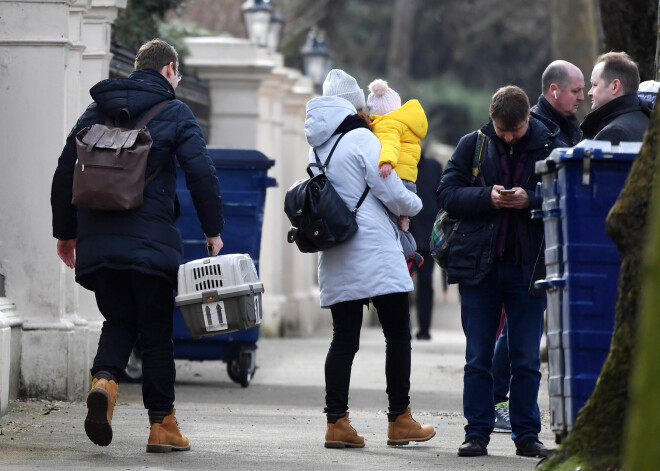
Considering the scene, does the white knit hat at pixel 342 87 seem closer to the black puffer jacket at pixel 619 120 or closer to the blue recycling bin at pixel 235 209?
the black puffer jacket at pixel 619 120

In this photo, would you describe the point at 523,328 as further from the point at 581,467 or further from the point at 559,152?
the point at 581,467

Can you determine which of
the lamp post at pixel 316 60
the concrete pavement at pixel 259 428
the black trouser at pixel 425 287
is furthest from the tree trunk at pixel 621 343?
the lamp post at pixel 316 60

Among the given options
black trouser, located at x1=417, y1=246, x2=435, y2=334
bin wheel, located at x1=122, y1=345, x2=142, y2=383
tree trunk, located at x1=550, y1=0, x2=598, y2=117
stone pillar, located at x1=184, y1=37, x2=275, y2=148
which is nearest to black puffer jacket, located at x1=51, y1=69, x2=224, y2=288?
bin wheel, located at x1=122, y1=345, x2=142, y2=383

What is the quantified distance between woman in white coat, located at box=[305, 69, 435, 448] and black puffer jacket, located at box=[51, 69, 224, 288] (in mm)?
692

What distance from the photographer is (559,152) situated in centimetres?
555

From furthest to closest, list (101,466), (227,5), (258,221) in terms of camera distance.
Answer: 1. (227,5)
2. (258,221)
3. (101,466)

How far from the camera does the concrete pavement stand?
6.19 meters

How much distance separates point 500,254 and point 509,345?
45cm

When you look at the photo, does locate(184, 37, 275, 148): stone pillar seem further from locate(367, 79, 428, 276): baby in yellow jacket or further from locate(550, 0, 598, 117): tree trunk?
locate(367, 79, 428, 276): baby in yellow jacket

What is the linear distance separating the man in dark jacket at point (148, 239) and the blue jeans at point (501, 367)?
68.9 inches

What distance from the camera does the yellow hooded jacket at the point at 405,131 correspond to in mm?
6996

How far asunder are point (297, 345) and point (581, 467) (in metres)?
10.3

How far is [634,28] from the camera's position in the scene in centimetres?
1110

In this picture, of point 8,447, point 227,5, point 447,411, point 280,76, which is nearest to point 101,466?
point 8,447
